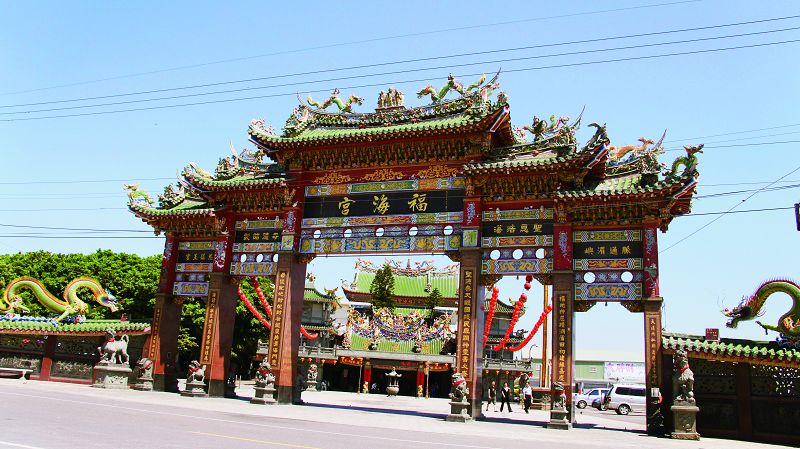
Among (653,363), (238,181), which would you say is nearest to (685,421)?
(653,363)

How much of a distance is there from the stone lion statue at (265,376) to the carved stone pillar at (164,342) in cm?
455

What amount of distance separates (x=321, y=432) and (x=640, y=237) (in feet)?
34.3

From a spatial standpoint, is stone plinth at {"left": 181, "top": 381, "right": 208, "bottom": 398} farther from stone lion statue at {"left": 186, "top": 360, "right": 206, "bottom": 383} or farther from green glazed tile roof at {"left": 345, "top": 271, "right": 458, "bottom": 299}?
green glazed tile roof at {"left": 345, "top": 271, "right": 458, "bottom": 299}

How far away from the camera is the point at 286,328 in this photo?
19.9 meters

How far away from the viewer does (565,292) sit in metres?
16.8

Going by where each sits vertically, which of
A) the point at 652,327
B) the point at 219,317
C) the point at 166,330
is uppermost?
the point at 652,327

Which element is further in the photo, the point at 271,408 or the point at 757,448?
the point at 271,408

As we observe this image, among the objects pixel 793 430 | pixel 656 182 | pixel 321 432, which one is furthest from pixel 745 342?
pixel 321 432

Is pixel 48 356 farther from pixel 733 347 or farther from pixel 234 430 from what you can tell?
pixel 733 347

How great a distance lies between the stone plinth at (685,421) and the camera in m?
14.4

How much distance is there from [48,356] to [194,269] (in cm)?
718

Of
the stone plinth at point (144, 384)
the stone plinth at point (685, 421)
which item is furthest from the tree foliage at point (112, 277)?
the stone plinth at point (685, 421)

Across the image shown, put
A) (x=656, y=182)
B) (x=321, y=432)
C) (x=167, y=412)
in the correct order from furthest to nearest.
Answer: (x=656, y=182)
(x=167, y=412)
(x=321, y=432)

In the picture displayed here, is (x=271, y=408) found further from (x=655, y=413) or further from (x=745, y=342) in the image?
(x=745, y=342)
